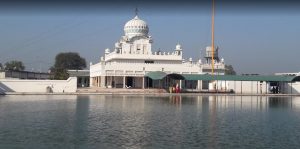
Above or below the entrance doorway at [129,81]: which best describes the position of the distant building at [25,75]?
above

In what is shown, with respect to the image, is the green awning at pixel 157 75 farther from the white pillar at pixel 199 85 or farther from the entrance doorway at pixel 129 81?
the white pillar at pixel 199 85

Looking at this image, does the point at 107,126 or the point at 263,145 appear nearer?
the point at 263,145

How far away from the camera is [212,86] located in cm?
6316

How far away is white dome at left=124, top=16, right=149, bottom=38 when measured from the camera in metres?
66.7

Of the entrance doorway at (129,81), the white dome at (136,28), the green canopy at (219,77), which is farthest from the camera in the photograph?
the white dome at (136,28)

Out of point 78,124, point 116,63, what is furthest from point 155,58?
point 78,124

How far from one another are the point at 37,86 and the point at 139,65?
13.7 m

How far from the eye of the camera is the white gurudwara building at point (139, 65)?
60500mm

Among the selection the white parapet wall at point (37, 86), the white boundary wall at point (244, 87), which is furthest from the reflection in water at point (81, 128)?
the white boundary wall at point (244, 87)

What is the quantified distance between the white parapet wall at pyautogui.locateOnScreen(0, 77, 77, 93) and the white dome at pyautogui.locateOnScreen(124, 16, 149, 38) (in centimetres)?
1409

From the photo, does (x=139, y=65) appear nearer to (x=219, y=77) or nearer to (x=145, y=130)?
(x=219, y=77)

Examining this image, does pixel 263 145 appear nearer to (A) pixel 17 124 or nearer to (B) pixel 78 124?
(B) pixel 78 124

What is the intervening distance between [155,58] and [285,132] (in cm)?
4336

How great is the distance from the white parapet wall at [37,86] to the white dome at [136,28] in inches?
555
